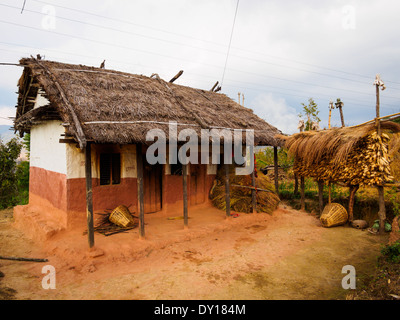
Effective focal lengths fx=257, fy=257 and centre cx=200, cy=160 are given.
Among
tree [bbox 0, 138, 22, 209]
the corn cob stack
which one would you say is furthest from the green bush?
tree [bbox 0, 138, 22, 209]

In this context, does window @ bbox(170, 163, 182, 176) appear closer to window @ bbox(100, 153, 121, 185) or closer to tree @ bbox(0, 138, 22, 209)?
window @ bbox(100, 153, 121, 185)

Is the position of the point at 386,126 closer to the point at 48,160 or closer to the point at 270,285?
the point at 270,285

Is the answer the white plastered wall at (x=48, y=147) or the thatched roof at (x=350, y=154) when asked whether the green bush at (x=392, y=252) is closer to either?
the thatched roof at (x=350, y=154)

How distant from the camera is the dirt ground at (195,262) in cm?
471

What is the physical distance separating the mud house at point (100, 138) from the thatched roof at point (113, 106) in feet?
0.08

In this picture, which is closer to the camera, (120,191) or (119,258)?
(119,258)

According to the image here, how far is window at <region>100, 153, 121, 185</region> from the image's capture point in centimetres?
779

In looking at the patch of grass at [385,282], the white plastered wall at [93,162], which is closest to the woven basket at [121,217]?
the white plastered wall at [93,162]

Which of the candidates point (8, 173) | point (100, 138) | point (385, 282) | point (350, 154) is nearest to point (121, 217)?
point (100, 138)

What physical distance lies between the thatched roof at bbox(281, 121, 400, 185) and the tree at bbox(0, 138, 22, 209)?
1242cm
